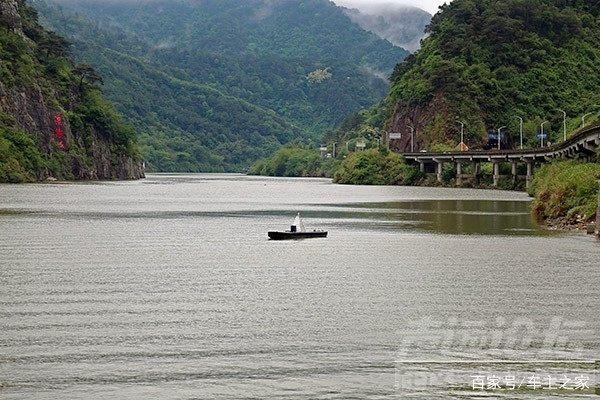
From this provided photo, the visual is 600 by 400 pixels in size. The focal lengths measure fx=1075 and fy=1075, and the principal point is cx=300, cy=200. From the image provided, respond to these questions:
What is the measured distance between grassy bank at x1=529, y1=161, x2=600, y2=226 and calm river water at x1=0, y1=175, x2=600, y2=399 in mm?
8946

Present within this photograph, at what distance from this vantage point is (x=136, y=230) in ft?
231

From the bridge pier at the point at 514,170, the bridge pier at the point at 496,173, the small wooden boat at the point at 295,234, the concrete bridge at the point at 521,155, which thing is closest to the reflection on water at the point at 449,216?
the concrete bridge at the point at 521,155

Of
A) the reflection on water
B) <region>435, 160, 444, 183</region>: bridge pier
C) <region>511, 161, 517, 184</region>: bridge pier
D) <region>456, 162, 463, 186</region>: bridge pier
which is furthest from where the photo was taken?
<region>435, 160, 444, 183</region>: bridge pier

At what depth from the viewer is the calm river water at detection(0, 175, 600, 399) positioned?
25.6m

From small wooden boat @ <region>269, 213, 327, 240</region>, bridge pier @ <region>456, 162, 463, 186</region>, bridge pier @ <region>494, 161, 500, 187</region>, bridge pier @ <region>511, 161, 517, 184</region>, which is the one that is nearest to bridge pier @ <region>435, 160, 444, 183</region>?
bridge pier @ <region>456, 162, 463, 186</region>

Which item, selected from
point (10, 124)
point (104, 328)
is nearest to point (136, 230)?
point (104, 328)

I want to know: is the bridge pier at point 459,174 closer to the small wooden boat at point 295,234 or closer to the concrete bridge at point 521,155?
the concrete bridge at point 521,155

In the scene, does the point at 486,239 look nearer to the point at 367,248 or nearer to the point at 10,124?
the point at 367,248

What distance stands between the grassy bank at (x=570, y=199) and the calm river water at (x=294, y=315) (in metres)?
8.95

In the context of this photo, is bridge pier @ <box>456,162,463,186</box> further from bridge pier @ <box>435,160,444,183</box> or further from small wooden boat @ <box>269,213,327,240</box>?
small wooden boat @ <box>269,213,327,240</box>

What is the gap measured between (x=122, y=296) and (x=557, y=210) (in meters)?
49.3

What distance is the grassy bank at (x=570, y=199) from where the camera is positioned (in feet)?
247

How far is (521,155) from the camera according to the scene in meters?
165

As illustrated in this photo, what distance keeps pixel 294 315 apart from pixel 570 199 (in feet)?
161
